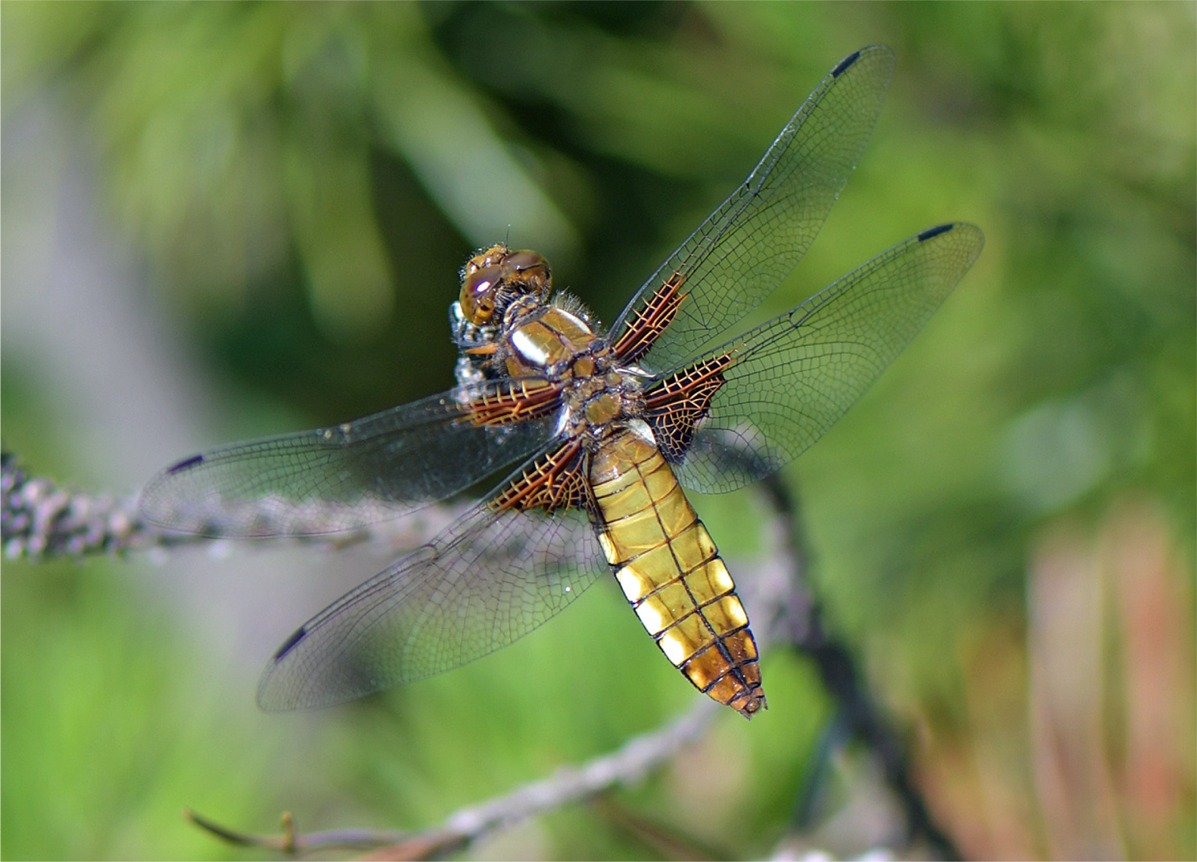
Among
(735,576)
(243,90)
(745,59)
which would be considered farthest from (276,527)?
(745,59)

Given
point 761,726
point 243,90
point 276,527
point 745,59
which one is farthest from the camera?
point 745,59

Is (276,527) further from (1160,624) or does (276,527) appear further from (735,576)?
(1160,624)

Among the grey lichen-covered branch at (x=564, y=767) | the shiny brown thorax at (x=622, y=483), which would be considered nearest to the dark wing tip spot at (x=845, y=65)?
the shiny brown thorax at (x=622, y=483)

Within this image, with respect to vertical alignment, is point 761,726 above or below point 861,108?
below

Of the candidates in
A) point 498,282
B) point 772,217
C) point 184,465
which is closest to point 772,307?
point 772,217

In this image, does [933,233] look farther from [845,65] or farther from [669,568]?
[669,568]

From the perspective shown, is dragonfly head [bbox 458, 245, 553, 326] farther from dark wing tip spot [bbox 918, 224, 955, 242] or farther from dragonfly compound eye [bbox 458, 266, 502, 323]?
dark wing tip spot [bbox 918, 224, 955, 242]
